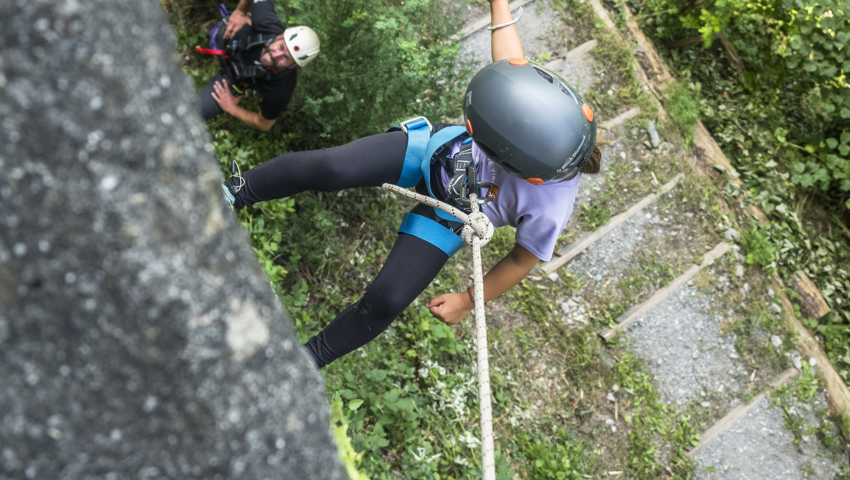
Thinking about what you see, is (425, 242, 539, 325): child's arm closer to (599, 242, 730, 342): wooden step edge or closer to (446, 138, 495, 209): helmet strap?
(446, 138, 495, 209): helmet strap

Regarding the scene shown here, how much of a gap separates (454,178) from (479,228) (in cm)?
37

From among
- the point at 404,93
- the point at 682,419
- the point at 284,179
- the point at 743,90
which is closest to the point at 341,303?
the point at 284,179

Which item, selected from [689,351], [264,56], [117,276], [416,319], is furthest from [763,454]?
[117,276]

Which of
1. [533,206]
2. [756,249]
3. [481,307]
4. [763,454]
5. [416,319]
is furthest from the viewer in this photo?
[756,249]

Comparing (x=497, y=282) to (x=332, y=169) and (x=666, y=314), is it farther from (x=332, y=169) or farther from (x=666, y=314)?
(x=666, y=314)

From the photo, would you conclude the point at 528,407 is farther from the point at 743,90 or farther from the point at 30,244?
the point at 743,90

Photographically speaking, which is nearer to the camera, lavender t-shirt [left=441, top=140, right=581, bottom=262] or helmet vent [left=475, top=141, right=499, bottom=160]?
helmet vent [left=475, top=141, right=499, bottom=160]

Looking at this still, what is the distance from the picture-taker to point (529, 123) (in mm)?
2145

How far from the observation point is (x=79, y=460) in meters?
0.64

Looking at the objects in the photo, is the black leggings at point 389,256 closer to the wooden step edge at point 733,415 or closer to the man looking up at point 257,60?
the man looking up at point 257,60

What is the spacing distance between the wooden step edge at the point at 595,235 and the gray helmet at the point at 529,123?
179 centimetres

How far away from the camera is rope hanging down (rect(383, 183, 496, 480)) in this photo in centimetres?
140

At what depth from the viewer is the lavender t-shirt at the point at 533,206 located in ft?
7.81

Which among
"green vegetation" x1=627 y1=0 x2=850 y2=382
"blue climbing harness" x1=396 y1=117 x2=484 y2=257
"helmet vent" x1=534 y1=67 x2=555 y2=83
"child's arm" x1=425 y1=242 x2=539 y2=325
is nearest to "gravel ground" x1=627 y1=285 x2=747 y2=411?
"green vegetation" x1=627 y1=0 x2=850 y2=382
